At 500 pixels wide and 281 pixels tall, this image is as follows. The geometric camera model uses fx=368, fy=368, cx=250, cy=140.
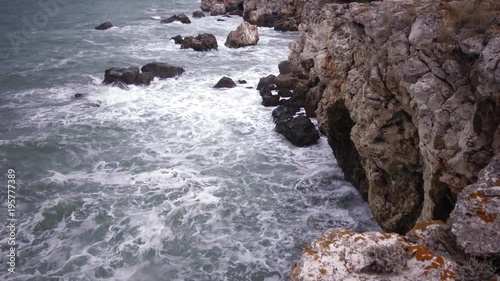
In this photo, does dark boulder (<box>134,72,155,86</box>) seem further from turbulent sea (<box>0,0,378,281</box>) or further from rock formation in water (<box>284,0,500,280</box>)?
rock formation in water (<box>284,0,500,280</box>)

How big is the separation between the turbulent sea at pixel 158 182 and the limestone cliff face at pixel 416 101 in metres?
2.88

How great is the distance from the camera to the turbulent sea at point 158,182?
11.9m

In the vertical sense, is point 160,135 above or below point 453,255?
below

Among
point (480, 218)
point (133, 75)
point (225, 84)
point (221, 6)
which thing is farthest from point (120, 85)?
point (221, 6)

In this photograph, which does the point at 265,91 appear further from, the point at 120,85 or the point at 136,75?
the point at 120,85

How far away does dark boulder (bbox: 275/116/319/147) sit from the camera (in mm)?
19078

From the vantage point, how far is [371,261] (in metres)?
4.98

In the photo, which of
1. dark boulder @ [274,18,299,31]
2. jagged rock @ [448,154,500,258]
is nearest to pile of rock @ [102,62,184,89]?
dark boulder @ [274,18,299,31]

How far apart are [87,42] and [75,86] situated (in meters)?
15.4

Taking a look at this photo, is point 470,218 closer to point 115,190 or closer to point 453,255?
point 453,255

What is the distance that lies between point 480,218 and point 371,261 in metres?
1.61

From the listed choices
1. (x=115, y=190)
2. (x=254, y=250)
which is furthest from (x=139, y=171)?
(x=254, y=250)

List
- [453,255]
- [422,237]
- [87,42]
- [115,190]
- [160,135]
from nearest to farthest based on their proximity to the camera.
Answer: [453,255] → [422,237] → [115,190] → [160,135] → [87,42]

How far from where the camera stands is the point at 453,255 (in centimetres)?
500
